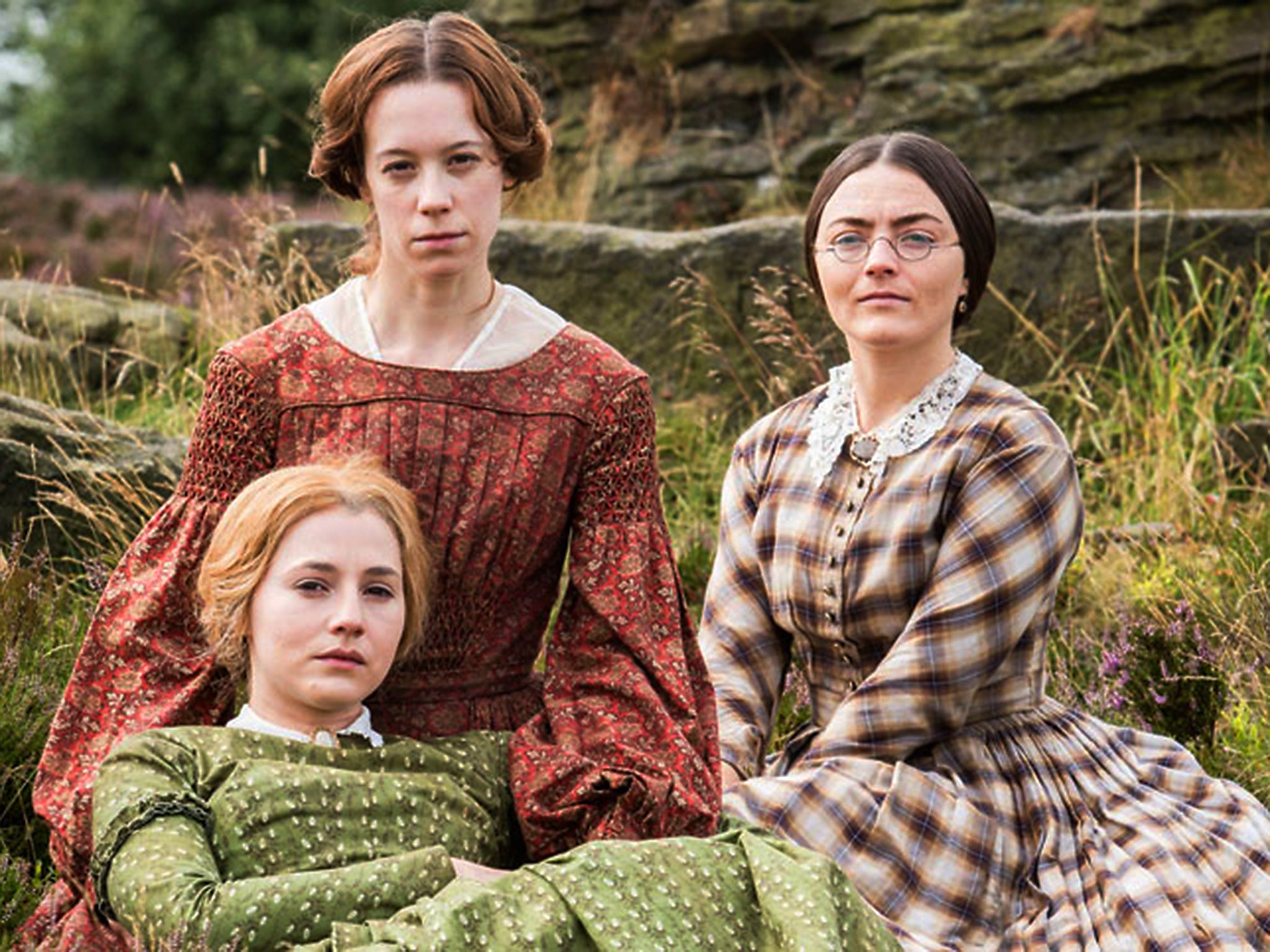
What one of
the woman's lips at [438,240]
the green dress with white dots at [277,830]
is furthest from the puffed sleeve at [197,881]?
the woman's lips at [438,240]

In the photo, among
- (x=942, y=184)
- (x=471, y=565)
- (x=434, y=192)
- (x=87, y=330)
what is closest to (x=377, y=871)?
(x=471, y=565)

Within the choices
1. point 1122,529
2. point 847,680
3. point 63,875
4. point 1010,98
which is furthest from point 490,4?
point 63,875

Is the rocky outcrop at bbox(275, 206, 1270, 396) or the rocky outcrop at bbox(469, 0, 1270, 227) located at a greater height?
the rocky outcrop at bbox(469, 0, 1270, 227)

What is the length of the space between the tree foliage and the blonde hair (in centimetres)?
1350

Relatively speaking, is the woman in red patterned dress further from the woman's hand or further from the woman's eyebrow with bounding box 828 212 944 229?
the woman's eyebrow with bounding box 828 212 944 229

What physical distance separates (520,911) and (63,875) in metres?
0.93

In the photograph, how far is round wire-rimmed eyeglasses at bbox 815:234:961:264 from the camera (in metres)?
3.55

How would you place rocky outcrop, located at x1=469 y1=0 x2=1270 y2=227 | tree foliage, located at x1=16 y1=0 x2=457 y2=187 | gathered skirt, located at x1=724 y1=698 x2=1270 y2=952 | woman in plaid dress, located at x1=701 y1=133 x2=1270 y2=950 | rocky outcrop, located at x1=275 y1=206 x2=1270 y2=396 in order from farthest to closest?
tree foliage, located at x1=16 y1=0 x2=457 y2=187 < rocky outcrop, located at x1=469 y1=0 x2=1270 y2=227 < rocky outcrop, located at x1=275 y1=206 x2=1270 y2=396 < woman in plaid dress, located at x1=701 y1=133 x2=1270 y2=950 < gathered skirt, located at x1=724 y1=698 x2=1270 y2=952

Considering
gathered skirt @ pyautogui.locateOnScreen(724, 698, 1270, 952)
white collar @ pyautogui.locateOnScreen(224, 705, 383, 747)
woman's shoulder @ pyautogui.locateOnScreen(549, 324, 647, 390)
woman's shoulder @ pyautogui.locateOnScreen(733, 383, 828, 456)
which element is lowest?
gathered skirt @ pyautogui.locateOnScreen(724, 698, 1270, 952)

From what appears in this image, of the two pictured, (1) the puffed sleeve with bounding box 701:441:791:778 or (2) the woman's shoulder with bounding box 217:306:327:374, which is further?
(1) the puffed sleeve with bounding box 701:441:791:778

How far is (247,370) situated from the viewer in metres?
3.16

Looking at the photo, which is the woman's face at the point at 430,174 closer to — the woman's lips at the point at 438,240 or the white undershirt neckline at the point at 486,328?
the woman's lips at the point at 438,240

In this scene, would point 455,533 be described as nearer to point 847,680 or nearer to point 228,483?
point 228,483

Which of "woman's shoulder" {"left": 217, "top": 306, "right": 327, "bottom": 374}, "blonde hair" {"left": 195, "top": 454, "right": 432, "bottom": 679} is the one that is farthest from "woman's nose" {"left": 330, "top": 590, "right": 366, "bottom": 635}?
"woman's shoulder" {"left": 217, "top": 306, "right": 327, "bottom": 374}
